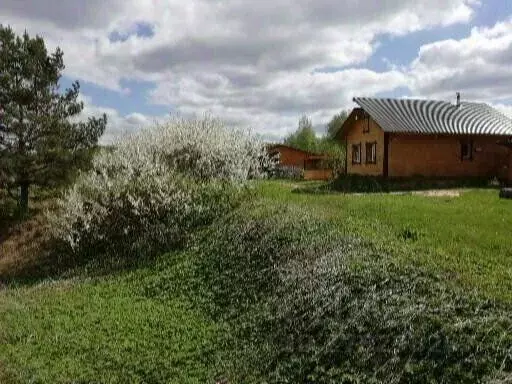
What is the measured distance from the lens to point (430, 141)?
23.5 m

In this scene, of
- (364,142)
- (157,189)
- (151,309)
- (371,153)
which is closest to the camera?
(151,309)

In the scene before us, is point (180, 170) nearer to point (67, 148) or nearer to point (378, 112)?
point (67, 148)

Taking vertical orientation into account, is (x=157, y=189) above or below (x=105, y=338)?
above

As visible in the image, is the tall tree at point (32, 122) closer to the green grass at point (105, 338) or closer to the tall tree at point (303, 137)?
the green grass at point (105, 338)

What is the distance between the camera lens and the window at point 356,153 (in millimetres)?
26487

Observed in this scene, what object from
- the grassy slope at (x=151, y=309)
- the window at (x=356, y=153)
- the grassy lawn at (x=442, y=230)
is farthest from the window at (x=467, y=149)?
the grassy slope at (x=151, y=309)

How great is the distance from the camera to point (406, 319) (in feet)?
21.0

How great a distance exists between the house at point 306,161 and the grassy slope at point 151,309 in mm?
22281

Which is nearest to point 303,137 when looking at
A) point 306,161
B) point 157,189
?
point 306,161

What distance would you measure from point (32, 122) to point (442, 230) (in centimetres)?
1617

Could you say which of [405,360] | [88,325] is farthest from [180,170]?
[405,360]

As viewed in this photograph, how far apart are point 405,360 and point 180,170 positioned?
491 inches

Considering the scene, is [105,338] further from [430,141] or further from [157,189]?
[430,141]

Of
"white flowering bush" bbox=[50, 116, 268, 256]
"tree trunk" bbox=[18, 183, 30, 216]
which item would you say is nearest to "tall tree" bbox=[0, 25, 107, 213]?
"tree trunk" bbox=[18, 183, 30, 216]
